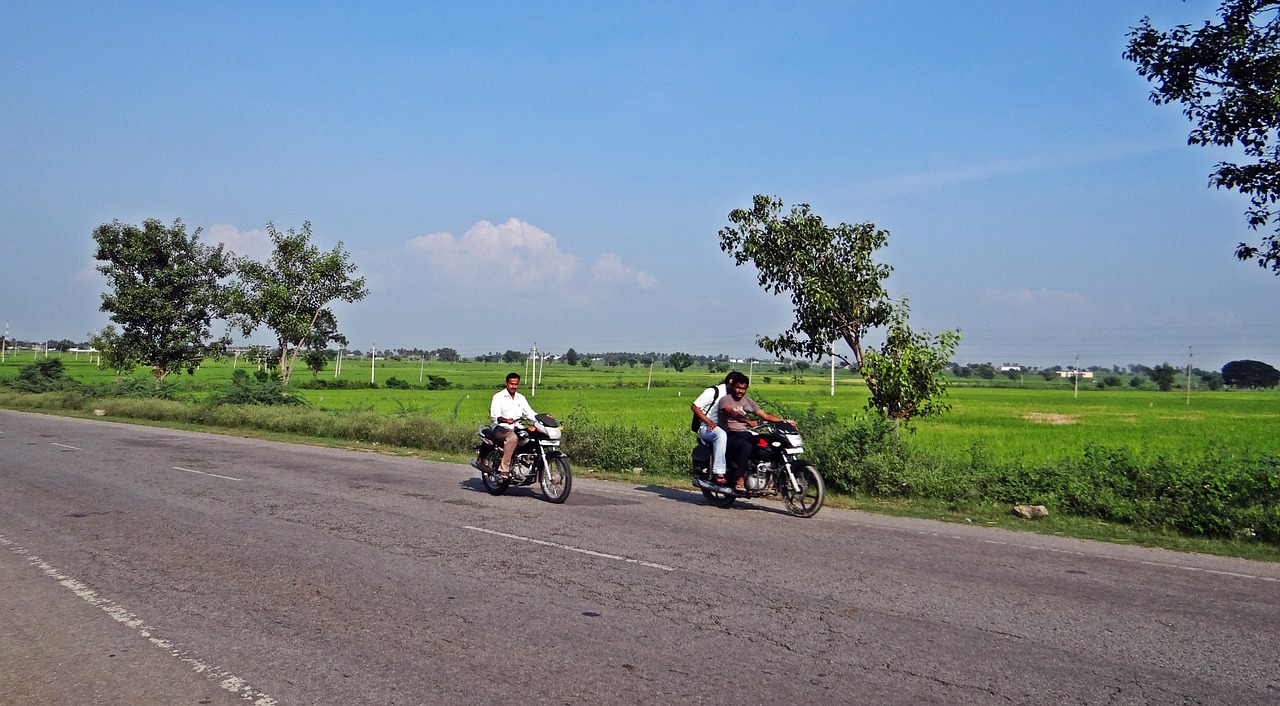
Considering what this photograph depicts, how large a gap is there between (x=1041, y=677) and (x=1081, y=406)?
182 feet

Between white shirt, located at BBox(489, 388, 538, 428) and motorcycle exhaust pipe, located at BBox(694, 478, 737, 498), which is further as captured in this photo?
white shirt, located at BBox(489, 388, 538, 428)

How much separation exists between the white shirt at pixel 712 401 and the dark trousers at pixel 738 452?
0.31 m

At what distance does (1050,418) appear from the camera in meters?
41.9

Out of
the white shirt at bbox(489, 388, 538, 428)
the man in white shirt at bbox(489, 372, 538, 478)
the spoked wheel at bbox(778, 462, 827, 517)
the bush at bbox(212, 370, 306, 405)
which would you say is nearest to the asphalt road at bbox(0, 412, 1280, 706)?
the spoked wheel at bbox(778, 462, 827, 517)

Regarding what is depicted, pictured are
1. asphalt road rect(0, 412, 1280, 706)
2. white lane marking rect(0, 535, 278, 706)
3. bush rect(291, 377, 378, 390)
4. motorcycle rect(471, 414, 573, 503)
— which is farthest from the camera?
bush rect(291, 377, 378, 390)

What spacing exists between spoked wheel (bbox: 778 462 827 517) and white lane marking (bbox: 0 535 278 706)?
751cm

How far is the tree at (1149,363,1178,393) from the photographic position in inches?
3813

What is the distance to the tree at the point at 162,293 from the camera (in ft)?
118

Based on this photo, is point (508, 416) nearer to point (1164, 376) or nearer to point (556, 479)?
point (556, 479)

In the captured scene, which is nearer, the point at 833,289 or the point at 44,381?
the point at 833,289

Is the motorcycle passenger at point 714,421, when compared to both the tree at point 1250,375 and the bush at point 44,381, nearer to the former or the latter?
the bush at point 44,381

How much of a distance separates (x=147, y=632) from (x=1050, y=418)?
42.8 m

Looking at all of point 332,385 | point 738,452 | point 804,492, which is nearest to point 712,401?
point 738,452

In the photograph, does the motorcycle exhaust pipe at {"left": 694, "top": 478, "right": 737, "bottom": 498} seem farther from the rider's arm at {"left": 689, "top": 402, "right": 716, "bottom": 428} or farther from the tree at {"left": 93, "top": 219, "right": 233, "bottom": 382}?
the tree at {"left": 93, "top": 219, "right": 233, "bottom": 382}
